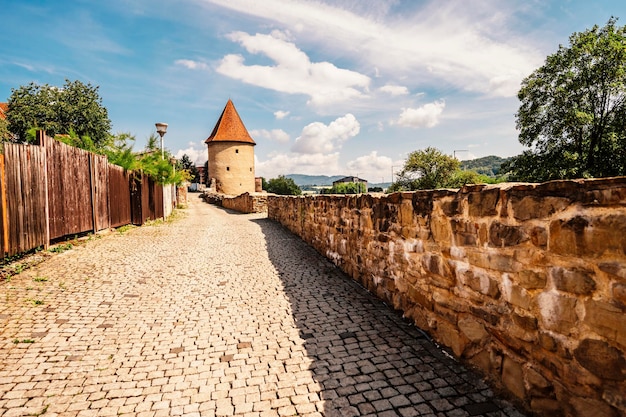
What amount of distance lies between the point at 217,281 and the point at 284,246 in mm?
3314

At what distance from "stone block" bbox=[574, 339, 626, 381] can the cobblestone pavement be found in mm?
641

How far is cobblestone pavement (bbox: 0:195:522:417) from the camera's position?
92.8 inches

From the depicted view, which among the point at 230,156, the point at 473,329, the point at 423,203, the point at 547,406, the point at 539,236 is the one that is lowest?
the point at 547,406

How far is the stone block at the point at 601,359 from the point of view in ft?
5.49

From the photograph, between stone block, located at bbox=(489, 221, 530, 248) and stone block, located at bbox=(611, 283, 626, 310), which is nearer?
stone block, located at bbox=(611, 283, 626, 310)

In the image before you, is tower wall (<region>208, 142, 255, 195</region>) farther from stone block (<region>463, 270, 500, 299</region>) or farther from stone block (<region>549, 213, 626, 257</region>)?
stone block (<region>549, 213, 626, 257</region>)

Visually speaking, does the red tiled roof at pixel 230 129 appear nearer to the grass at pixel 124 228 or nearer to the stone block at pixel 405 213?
the grass at pixel 124 228

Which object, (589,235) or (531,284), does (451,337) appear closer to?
(531,284)

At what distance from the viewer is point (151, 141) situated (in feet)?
47.7

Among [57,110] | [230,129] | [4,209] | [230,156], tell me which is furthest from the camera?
[230,129]

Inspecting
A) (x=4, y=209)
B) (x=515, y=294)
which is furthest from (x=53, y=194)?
(x=515, y=294)

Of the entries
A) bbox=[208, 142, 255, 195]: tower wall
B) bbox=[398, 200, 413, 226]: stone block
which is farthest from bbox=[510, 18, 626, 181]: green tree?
bbox=[208, 142, 255, 195]: tower wall

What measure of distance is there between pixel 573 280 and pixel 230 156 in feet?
151

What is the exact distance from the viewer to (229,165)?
45.6m
